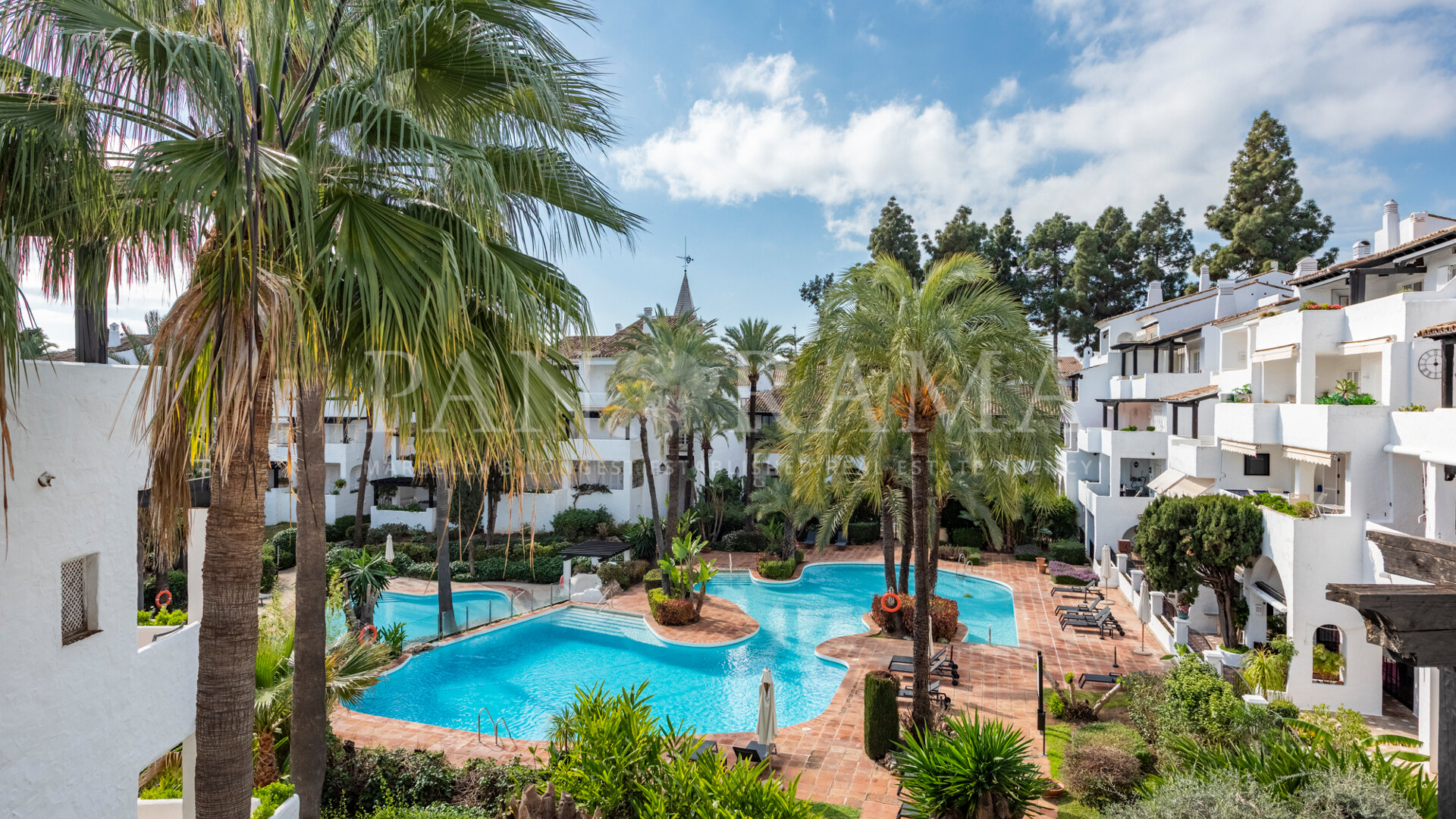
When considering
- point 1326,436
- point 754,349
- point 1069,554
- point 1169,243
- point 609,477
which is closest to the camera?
point 1326,436

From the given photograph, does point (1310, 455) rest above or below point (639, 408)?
below

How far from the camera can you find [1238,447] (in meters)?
19.8

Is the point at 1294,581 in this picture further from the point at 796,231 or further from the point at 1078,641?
the point at 796,231

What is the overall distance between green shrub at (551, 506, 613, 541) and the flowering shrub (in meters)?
17.9

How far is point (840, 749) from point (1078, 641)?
31.2 ft

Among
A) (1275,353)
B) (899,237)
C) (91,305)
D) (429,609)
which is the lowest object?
(429,609)

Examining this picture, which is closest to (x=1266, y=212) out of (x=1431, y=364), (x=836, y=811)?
(x=1431, y=364)

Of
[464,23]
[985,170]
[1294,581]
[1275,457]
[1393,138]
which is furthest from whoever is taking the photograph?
[1275,457]

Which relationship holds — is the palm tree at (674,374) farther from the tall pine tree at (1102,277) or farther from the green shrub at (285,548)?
the tall pine tree at (1102,277)

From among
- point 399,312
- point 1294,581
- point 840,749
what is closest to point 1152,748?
point 840,749

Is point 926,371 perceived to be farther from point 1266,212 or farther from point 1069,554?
point 1266,212

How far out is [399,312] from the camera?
4703mm

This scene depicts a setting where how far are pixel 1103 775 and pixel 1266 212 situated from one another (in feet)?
128

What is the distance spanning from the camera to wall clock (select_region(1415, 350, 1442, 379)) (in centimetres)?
1438
